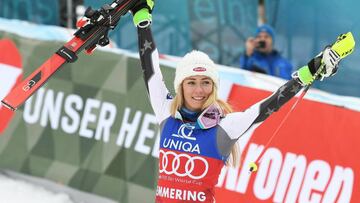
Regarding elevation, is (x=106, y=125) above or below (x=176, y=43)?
below

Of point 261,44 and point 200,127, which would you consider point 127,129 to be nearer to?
point 261,44

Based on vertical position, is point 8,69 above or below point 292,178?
above

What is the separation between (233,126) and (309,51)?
160 inches

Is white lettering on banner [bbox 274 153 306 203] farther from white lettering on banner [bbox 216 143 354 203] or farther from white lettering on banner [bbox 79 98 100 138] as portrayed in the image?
white lettering on banner [bbox 79 98 100 138]

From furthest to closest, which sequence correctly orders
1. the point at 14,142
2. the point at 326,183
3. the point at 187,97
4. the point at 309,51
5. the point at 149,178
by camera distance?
the point at 309,51, the point at 14,142, the point at 149,178, the point at 326,183, the point at 187,97

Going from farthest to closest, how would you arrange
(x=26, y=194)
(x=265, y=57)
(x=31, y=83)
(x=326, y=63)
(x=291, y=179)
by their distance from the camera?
(x=265, y=57)
(x=26, y=194)
(x=291, y=179)
(x=31, y=83)
(x=326, y=63)

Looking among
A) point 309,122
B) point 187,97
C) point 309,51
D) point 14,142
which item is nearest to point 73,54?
point 187,97

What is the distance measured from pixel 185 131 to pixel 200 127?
9cm

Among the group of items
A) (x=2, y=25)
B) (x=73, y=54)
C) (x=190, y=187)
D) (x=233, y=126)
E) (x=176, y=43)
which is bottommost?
(x=190, y=187)

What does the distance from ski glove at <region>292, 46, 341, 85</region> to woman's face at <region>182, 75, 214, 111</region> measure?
478mm

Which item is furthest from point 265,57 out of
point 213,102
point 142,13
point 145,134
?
point 213,102

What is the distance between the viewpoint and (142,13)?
495 cm

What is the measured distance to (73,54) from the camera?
→ 4953mm

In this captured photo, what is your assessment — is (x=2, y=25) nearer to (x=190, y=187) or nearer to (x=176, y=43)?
(x=176, y=43)
